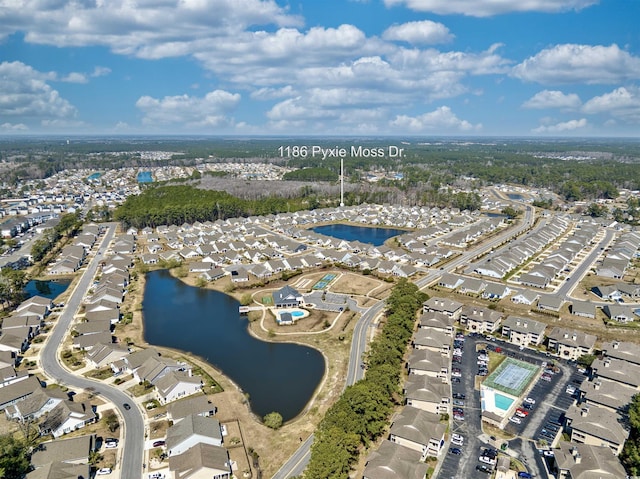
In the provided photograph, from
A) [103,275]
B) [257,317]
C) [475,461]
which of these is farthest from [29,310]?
[475,461]

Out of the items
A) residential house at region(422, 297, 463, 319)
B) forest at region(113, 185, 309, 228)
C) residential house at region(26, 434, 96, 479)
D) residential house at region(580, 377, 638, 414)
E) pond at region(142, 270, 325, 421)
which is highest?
forest at region(113, 185, 309, 228)

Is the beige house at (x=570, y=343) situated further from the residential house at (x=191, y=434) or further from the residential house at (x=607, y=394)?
the residential house at (x=191, y=434)

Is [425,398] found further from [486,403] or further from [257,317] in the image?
[257,317]

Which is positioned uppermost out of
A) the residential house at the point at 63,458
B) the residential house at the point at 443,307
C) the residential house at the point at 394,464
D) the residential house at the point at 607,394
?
the residential house at the point at 443,307

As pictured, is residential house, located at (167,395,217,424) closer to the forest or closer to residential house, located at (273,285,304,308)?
residential house, located at (273,285,304,308)

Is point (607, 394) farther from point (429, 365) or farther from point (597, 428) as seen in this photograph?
point (429, 365)

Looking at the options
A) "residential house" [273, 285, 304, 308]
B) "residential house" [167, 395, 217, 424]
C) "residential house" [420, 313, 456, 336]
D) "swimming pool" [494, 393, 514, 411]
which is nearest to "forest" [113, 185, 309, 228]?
"residential house" [273, 285, 304, 308]

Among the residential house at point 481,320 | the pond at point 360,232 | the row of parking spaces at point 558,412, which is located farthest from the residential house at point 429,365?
the pond at point 360,232

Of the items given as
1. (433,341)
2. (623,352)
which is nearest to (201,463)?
(433,341)
